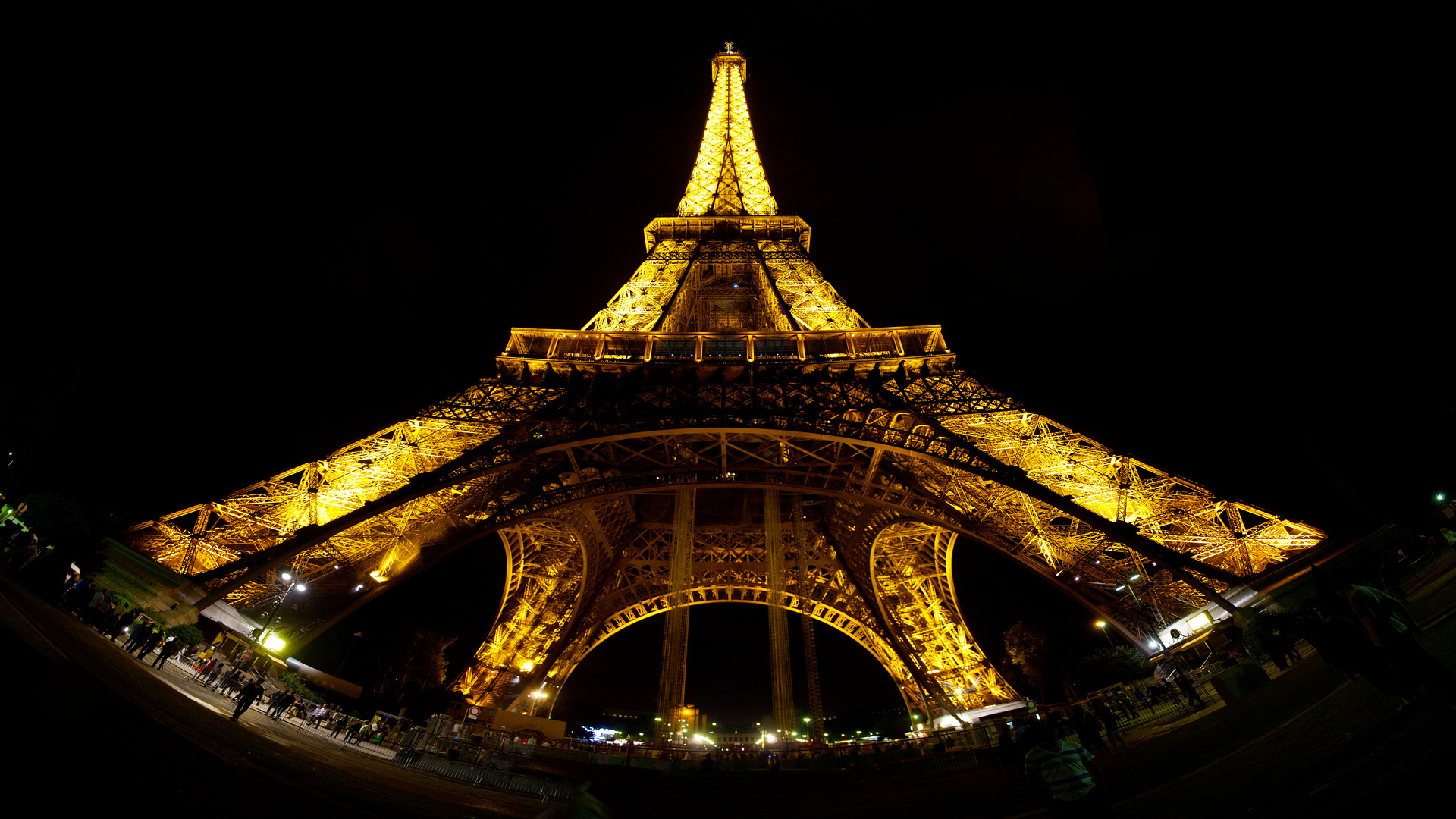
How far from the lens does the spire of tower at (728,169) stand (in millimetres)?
30155

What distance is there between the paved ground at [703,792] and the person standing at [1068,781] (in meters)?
0.66

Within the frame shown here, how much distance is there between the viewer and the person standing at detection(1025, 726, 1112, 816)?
2.48 meters

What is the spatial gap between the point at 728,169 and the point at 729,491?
686 inches

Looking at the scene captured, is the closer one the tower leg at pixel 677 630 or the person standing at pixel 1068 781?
the person standing at pixel 1068 781

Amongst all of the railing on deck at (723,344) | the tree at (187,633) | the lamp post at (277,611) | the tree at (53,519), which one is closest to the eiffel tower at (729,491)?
the railing on deck at (723,344)

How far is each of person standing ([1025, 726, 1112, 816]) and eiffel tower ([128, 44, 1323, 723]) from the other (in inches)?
434

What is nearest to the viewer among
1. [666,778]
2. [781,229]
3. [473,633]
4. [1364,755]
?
[1364,755]

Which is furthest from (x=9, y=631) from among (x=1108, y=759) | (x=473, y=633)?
(x=473, y=633)

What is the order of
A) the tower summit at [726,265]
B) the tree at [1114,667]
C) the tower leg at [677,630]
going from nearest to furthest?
the tower leg at [677,630], the tree at [1114,667], the tower summit at [726,265]

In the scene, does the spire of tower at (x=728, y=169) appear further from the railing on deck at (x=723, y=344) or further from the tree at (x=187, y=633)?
the tree at (x=187, y=633)

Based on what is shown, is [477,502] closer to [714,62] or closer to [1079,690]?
[1079,690]

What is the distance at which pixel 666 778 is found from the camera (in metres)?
10.8

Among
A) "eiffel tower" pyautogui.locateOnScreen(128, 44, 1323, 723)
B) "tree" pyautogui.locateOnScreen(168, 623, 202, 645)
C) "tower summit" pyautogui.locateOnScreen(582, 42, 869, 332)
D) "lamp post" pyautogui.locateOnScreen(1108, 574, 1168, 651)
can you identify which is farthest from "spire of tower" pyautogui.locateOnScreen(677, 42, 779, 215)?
"tree" pyautogui.locateOnScreen(168, 623, 202, 645)

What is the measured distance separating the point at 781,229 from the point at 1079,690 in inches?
911
